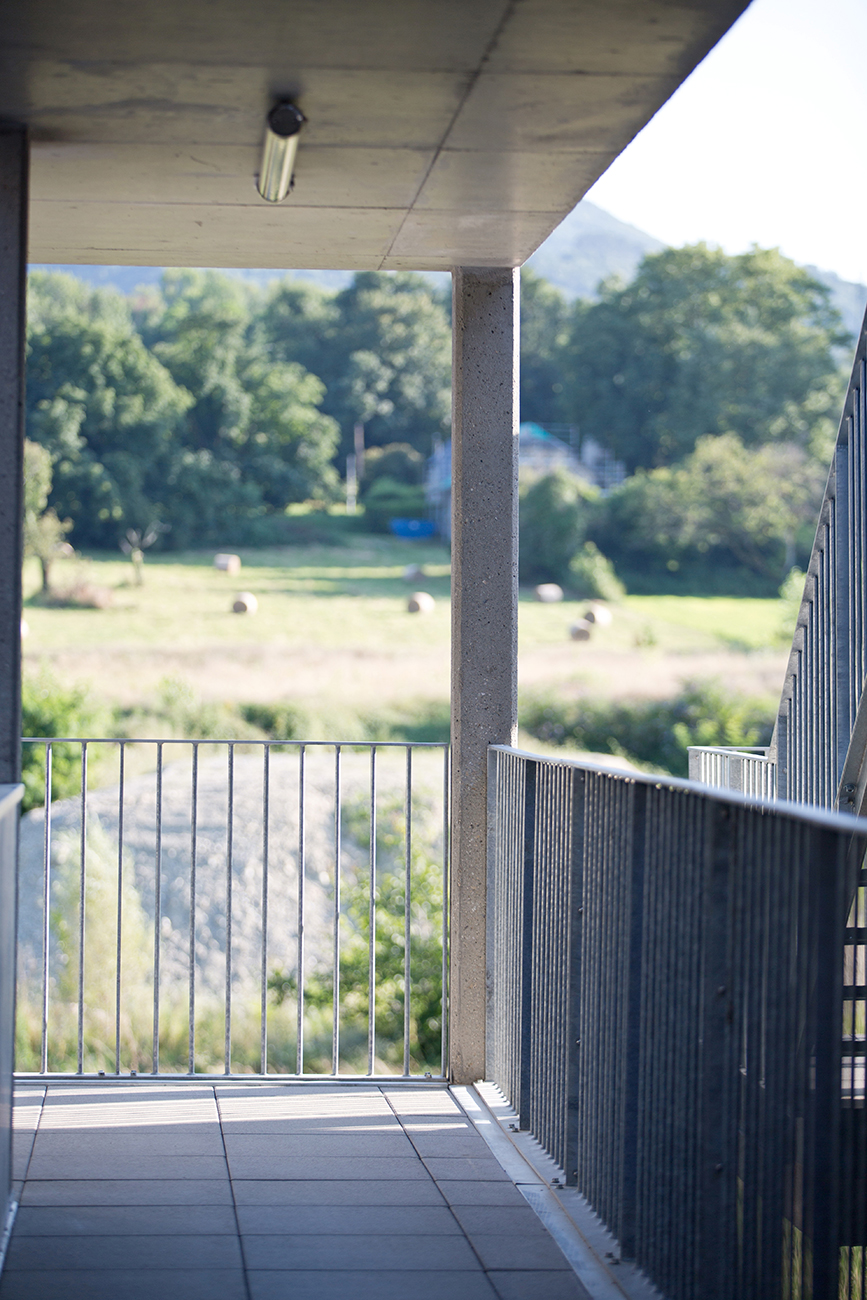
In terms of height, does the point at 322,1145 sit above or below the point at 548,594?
below

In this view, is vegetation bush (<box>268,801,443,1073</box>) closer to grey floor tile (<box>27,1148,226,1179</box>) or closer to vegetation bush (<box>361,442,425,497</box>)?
grey floor tile (<box>27,1148,226,1179</box>)

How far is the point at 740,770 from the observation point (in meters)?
6.10

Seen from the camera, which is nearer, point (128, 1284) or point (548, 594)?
point (128, 1284)

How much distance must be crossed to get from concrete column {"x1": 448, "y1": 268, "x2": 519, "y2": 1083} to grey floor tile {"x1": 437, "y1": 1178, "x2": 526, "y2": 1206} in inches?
38.5

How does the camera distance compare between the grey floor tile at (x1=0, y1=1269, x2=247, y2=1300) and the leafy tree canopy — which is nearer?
the grey floor tile at (x1=0, y1=1269, x2=247, y2=1300)

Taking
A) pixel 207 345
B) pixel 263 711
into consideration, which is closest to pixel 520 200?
pixel 263 711

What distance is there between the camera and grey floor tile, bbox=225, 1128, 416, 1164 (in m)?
3.54

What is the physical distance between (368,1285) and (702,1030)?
1.01 meters

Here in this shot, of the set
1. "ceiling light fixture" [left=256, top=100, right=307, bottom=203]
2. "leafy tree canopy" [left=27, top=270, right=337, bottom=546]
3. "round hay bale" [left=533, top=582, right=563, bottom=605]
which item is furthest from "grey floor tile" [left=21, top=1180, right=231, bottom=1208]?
"round hay bale" [left=533, top=582, right=563, bottom=605]

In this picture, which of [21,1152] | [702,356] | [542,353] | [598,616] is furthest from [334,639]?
[21,1152]

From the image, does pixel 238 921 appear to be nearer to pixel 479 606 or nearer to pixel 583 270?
pixel 479 606

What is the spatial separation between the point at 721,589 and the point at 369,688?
11368 mm

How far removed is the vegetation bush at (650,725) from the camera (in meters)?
26.2

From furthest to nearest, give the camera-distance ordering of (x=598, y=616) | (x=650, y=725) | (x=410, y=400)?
(x=410, y=400)
(x=598, y=616)
(x=650, y=725)
